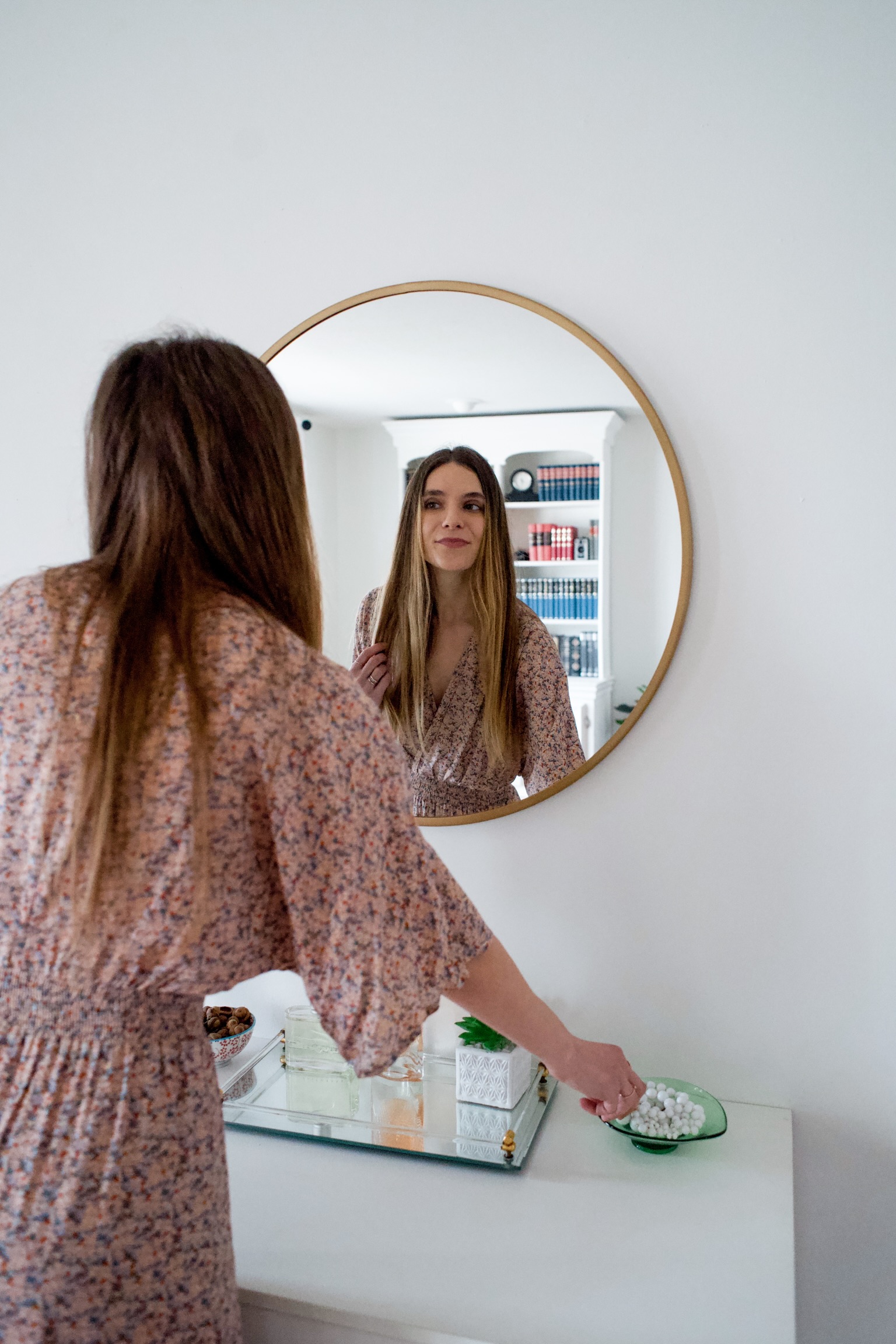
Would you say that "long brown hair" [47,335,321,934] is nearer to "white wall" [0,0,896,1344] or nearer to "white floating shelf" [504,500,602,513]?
"white floating shelf" [504,500,602,513]

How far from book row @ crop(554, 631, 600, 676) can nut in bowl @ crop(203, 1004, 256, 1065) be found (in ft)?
2.42

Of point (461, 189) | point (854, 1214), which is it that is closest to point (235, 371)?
point (461, 189)

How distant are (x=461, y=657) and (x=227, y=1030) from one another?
0.67 m

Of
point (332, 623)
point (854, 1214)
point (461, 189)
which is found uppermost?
point (461, 189)

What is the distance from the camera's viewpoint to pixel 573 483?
4.35 ft

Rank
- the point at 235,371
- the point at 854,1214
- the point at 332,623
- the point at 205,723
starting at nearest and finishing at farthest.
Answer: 1. the point at 205,723
2. the point at 235,371
3. the point at 854,1214
4. the point at 332,623

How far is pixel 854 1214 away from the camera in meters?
1.34

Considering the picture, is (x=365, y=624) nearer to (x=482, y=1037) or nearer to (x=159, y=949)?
(x=482, y=1037)

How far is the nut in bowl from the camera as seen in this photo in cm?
145

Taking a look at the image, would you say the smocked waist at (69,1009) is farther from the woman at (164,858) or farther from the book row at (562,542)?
the book row at (562,542)

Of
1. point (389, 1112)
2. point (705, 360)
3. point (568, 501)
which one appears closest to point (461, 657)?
point (568, 501)

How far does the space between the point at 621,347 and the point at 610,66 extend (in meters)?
0.37

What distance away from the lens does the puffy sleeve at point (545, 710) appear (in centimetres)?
137

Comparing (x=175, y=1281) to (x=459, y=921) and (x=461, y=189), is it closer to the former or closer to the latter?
(x=459, y=921)
